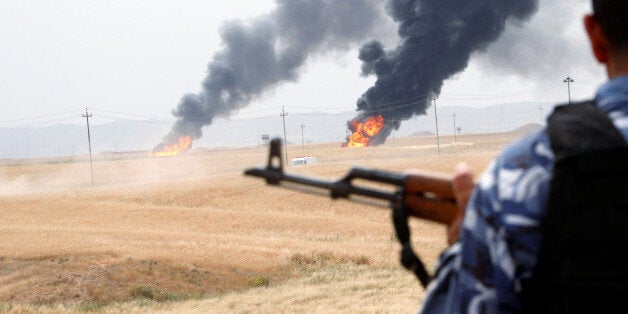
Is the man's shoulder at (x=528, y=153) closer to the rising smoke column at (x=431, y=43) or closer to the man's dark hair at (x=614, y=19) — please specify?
the man's dark hair at (x=614, y=19)

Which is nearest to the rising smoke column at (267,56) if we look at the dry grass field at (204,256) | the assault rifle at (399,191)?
the dry grass field at (204,256)

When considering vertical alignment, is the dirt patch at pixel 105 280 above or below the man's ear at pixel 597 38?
below

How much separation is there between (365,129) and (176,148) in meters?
37.4

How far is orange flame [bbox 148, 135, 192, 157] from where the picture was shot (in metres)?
161

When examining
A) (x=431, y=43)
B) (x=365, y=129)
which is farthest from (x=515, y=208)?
(x=365, y=129)

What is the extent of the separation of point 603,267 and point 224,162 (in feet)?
414

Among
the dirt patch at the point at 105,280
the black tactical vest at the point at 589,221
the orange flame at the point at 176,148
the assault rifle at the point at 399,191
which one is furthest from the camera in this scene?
the orange flame at the point at 176,148

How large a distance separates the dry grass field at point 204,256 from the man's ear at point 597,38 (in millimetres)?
18499

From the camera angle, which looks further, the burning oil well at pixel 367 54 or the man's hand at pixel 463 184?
the burning oil well at pixel 367 54

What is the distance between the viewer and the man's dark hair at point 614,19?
259 centimetres

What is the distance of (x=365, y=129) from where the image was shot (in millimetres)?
151625

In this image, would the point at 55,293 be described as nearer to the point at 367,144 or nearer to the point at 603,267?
the point at 603,267

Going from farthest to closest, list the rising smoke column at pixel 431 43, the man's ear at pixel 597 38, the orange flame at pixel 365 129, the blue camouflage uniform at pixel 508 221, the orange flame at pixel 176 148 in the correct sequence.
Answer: the orange flame at pixel 176 148 < the orange flame at pixel 365 129 < the rising smoke column at pixel 431 43 < the man's ear at pixel 597 38 < the blue camouflage uniform at pixel 508 221

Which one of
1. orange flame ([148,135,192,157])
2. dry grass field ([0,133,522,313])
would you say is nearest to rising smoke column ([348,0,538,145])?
orange flame ([148,135,192,157])
